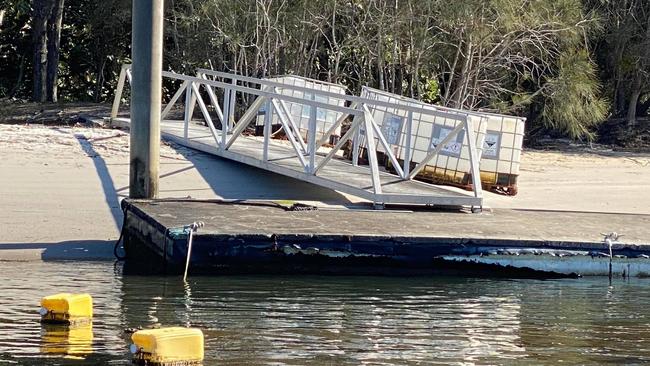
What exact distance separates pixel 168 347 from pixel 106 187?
24.6 ft

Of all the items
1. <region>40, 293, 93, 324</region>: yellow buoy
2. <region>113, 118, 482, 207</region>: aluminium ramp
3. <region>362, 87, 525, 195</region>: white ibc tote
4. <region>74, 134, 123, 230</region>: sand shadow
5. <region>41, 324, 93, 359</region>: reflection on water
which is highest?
<region>362, 87, 525, 195</region>: white ibc tote

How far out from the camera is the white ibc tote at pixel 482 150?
52.6ft

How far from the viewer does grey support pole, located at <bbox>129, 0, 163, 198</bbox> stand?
13523 mm

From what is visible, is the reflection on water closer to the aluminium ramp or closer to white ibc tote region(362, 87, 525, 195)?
the aluminium ramp

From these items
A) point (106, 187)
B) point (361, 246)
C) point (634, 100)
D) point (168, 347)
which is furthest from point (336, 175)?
point (634, 100)

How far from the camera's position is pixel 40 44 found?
1082 inches

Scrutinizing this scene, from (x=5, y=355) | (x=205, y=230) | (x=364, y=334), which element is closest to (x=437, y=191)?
(x=205, y=230)

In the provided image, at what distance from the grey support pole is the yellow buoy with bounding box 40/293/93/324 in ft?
13.3

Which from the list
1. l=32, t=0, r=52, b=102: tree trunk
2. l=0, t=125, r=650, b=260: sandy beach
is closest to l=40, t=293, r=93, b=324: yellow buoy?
l=0, t=125, r=650, b=260: sandy beach

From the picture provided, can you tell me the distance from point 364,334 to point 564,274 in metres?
3.50

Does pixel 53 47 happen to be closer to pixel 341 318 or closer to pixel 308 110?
pixel 308 110

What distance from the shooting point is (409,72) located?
2212 centimetres

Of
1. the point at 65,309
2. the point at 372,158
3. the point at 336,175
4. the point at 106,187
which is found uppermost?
the point at 372,158

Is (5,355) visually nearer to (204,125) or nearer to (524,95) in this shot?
(204,125)
